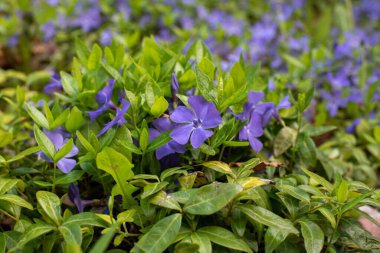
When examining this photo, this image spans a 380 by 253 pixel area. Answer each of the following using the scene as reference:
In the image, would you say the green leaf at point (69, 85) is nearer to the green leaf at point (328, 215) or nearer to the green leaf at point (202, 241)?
the green leaf at point (202, 241)

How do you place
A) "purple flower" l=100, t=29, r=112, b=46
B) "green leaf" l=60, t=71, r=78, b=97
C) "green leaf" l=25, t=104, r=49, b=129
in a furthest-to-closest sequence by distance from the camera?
"purple flower" l=100, t=29, r=112, b=46 < "green leaf" l=60, t=71, r=78, b=97 < "green leaf" l=25, t=104, r=49, b=129

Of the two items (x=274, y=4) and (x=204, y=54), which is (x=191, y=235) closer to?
(x=204, y=54)

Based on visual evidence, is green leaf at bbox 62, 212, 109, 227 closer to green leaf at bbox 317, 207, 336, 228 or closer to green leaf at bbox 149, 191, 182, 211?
green leaf at bbox 149, 191, 182, 211

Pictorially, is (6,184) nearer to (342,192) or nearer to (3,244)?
(3,244)

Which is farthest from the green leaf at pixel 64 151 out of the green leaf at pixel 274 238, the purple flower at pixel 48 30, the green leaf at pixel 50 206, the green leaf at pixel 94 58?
the purple flower at pixel 48 30

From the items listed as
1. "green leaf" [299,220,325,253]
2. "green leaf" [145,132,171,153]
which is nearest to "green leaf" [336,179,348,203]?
"green leaf" [299,220,325,253]

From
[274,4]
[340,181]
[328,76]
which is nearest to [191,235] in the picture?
[340,181]

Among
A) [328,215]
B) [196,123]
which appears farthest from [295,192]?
[196,123]
